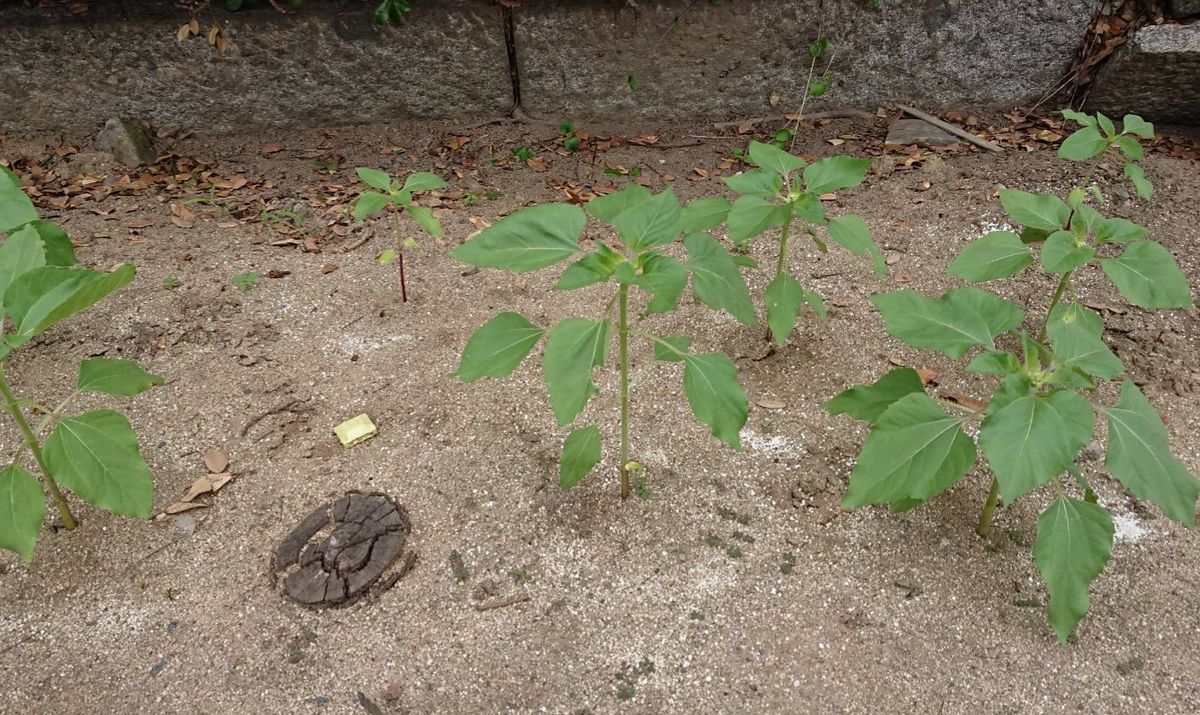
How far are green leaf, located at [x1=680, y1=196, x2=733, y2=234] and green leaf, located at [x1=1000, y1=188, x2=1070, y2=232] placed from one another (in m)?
0.80

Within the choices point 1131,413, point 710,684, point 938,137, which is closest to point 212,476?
point 710,684

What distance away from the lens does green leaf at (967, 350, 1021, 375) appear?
5.62ft

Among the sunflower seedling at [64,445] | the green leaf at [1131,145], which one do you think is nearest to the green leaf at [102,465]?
the sunflower seedling at [64,445]

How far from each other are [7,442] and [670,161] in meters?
3.19

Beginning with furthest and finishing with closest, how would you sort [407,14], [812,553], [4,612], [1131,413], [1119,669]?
1. [407,14]
2. [812,553]
3. [4,612]
4. [1119,669]
5. [1131,413]

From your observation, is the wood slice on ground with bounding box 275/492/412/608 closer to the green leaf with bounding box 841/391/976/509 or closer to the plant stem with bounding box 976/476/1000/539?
the green leaf with bounding box 841/391/976/509

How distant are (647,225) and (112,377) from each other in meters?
1.45

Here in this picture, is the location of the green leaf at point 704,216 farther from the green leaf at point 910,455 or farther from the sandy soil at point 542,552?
the green leaf at point 910,455

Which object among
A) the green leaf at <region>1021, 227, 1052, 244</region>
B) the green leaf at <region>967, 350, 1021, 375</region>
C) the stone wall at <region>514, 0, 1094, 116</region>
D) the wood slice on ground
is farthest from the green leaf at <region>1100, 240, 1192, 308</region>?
the stone wall at <region>514, 0, 1094, 116</region>

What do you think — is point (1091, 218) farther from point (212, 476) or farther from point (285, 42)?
point (285, 42)

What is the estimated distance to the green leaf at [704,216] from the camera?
7.70 ft

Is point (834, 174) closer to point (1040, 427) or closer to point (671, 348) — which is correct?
point (671, 348)

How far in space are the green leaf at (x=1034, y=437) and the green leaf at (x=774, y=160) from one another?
1.10 meters

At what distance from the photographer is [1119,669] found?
1829 millimetres
